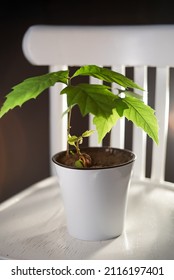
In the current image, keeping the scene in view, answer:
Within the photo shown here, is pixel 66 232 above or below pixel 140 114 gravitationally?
below

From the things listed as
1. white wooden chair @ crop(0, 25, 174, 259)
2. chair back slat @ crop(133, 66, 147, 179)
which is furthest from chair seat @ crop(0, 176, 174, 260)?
chair back slat @ crop(133, 66, 147, 179)

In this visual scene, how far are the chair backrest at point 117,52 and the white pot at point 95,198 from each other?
0.96 ft

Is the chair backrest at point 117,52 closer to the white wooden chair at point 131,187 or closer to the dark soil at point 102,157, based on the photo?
the white wooden chair at point 131,187

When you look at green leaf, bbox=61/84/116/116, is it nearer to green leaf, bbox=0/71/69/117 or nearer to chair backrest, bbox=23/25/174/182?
green leaf, bbox=0/71/69/117

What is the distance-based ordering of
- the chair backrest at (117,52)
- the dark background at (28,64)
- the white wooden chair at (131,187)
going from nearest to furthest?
the white wooden chair at (131,187) → the chair backrest at (117,52) → the dark background at (28,64)

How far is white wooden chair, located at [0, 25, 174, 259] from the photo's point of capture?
0.59 meters

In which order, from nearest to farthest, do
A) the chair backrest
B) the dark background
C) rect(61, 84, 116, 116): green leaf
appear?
rect(61, 84, 116, 116): green leaf < the chair backrest < the dark background

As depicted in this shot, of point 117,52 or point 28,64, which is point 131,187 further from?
point 28,64

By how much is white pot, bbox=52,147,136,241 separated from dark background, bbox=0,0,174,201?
0.80m

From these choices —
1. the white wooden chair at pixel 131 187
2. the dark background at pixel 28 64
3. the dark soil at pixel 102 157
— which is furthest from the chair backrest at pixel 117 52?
the dark background at pixel 28 64

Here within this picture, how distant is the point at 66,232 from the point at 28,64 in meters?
0.88

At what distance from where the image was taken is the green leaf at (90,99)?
0.49 m

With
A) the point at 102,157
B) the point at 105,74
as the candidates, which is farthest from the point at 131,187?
the point at 105,74

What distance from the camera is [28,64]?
4.70 feet
